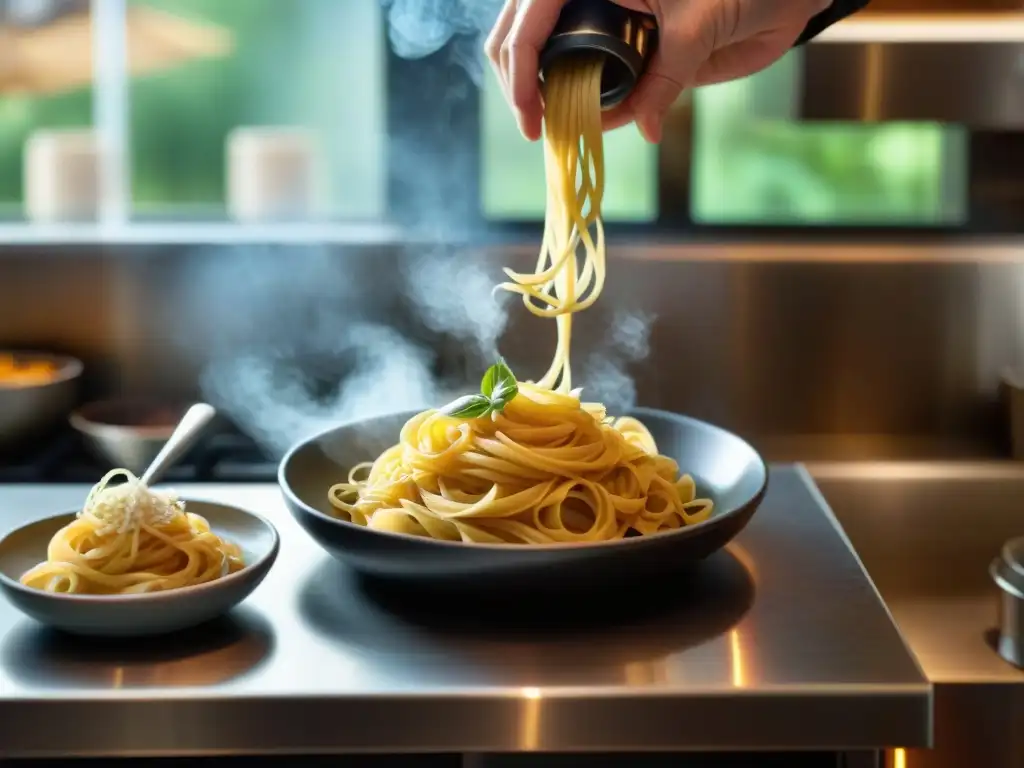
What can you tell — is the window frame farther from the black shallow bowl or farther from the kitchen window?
the black shallow bowl

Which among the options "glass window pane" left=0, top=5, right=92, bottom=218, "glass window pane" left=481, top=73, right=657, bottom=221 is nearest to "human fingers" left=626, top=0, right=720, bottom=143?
"glass window pane" left=481, top=73, right=657, bottom=221

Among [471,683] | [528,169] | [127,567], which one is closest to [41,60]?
[528,169]

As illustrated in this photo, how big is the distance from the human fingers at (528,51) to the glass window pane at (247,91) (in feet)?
3.82

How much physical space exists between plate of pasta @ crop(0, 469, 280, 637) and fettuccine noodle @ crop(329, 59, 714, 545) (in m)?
0.15

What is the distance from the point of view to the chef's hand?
1.48m

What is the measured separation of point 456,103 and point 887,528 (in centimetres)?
108

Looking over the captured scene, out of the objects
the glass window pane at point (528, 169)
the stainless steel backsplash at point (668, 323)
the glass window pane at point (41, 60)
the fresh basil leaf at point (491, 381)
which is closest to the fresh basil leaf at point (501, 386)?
the fresh basil leaf at point (491, 381)

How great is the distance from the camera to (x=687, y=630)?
4.15 feet

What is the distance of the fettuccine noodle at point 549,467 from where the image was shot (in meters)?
1.35

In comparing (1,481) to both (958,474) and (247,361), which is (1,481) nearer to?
(247,361)

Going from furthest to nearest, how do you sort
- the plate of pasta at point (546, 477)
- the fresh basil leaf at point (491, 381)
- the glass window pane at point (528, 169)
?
the glass window pane at point (528, 169), the fresh basil leaf at point (491, 381), the plate of pasta at point (546, 477)

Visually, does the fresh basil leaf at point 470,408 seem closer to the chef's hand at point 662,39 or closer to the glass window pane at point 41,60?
the chef's hand at point 662,39

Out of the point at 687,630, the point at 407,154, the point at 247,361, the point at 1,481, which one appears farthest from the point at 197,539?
the point at 407,154

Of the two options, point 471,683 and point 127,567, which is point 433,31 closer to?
point 127,567
